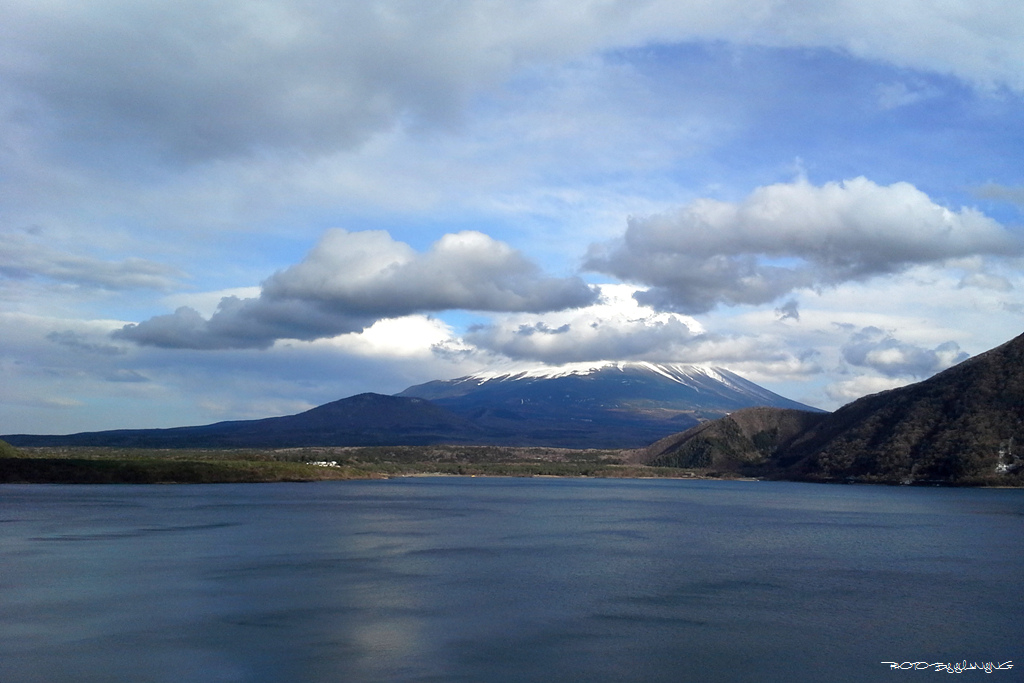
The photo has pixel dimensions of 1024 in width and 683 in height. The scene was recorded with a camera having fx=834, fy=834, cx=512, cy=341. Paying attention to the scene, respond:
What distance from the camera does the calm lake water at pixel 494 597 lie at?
102ft

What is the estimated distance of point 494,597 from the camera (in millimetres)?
43750

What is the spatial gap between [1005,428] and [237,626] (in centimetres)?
15138

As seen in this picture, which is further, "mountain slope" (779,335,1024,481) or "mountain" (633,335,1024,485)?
"mountain slope" (779,335,1024,481)

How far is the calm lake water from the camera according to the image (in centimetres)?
3119

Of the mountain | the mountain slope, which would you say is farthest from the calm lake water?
the mountain slope

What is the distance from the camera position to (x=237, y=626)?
36.8 metres

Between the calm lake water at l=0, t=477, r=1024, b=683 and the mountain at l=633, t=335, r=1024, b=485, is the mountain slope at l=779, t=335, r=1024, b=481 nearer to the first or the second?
the mountain at l=633, t=335, r=1024, b=485

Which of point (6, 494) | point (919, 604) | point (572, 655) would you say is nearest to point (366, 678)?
point (572, 655)

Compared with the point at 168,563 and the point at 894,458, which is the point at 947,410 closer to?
the point at 894,458
